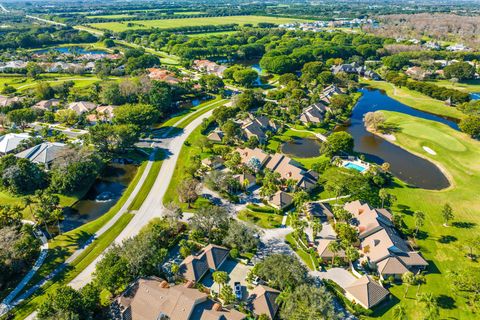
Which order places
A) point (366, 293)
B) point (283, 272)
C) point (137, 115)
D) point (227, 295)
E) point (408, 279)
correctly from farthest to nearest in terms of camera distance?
point (137, 115), point (408, 279), point (283, 272), point (366, 293), point (227, 295)

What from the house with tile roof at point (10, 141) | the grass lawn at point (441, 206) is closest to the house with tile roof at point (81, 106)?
the house with tile roof at point (10, 141)

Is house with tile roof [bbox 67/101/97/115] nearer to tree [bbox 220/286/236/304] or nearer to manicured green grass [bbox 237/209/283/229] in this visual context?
manicured green grass [bbox 237/209/283/229]

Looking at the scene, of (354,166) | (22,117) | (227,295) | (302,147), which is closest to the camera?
(227,295)

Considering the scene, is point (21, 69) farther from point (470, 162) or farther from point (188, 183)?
point (470, 162)

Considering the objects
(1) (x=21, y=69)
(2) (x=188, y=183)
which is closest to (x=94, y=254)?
(2) (x=188, y=183)

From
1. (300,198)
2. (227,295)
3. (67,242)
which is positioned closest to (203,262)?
(227,295)

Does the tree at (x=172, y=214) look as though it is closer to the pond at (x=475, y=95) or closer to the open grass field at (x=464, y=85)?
the pond at (x=475, y=95)

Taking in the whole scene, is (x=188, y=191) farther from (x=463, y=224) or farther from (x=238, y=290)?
(x=463, y=224)
